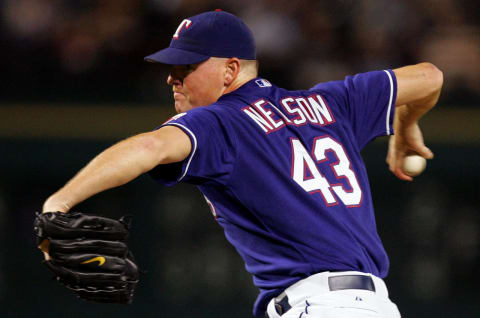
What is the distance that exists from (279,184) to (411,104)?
1.13 metres

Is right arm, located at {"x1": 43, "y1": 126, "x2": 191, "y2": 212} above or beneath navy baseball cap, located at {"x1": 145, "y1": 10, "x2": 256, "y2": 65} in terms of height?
beneath

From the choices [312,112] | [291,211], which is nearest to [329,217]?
[291,211]

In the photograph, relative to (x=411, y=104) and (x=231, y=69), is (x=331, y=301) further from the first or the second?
(x=411, y=104)

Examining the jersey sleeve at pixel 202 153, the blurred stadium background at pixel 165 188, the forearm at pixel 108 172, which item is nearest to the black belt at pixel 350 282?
the jersey sleeve at pixel 202 153

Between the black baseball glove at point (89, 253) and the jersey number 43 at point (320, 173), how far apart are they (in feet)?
2.21

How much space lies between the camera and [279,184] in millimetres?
2879

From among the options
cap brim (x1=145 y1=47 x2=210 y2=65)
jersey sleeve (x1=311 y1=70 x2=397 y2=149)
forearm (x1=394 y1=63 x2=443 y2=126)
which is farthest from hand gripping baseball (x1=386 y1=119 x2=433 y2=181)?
cap brim (x1=145 y1=47 x2=210 y2=65)

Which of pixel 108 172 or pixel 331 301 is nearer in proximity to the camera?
pixel 108 172

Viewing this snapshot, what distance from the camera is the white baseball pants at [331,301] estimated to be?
2.83 meters

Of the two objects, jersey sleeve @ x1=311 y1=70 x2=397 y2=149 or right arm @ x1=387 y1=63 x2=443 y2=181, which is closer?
jersey sleeve @ x1=311 y1=70 x2=397 y2=149

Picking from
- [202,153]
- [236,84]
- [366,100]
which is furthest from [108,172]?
[366,100]

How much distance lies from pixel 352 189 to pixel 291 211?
0.30 meters

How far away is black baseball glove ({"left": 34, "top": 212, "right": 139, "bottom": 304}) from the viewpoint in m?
2.41

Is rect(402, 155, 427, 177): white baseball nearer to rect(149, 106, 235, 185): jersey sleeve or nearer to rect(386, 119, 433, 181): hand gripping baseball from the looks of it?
rect(386, 119, 433, 181): hand gripping baseball
